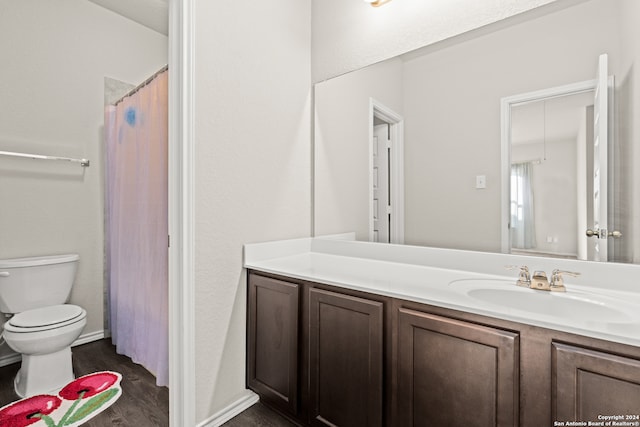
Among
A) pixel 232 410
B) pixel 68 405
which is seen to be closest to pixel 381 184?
pixel 232 410

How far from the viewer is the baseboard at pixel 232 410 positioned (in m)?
1.50

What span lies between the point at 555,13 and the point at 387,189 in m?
1.02

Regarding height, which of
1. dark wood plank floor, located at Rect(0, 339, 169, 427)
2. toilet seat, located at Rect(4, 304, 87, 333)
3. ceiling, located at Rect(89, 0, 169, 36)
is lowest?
dark wood plank floor, located at Rect(0, 339, 169, 427)

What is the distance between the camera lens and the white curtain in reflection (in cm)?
134

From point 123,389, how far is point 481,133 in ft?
7.85

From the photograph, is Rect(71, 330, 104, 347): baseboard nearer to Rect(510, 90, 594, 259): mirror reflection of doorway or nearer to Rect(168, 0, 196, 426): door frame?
Rect(168, 0, 196, 426): door frame

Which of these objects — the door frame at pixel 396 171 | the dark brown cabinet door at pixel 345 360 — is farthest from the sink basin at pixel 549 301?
the door frame at pixel 396 171

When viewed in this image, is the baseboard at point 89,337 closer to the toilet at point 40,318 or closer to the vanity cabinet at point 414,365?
the toilet at point 40,318

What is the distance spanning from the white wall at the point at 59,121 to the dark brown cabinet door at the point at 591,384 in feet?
9.65

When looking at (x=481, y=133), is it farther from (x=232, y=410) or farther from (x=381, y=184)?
(x=232, y=410)

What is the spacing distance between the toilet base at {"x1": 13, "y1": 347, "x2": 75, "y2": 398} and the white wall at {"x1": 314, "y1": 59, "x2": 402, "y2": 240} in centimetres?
173

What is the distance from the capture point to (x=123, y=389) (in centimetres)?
183

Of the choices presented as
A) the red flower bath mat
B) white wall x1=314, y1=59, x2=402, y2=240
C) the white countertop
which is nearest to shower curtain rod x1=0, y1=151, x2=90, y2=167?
the red flower bath mat

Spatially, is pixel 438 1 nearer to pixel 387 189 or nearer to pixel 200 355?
pixel 387 189
